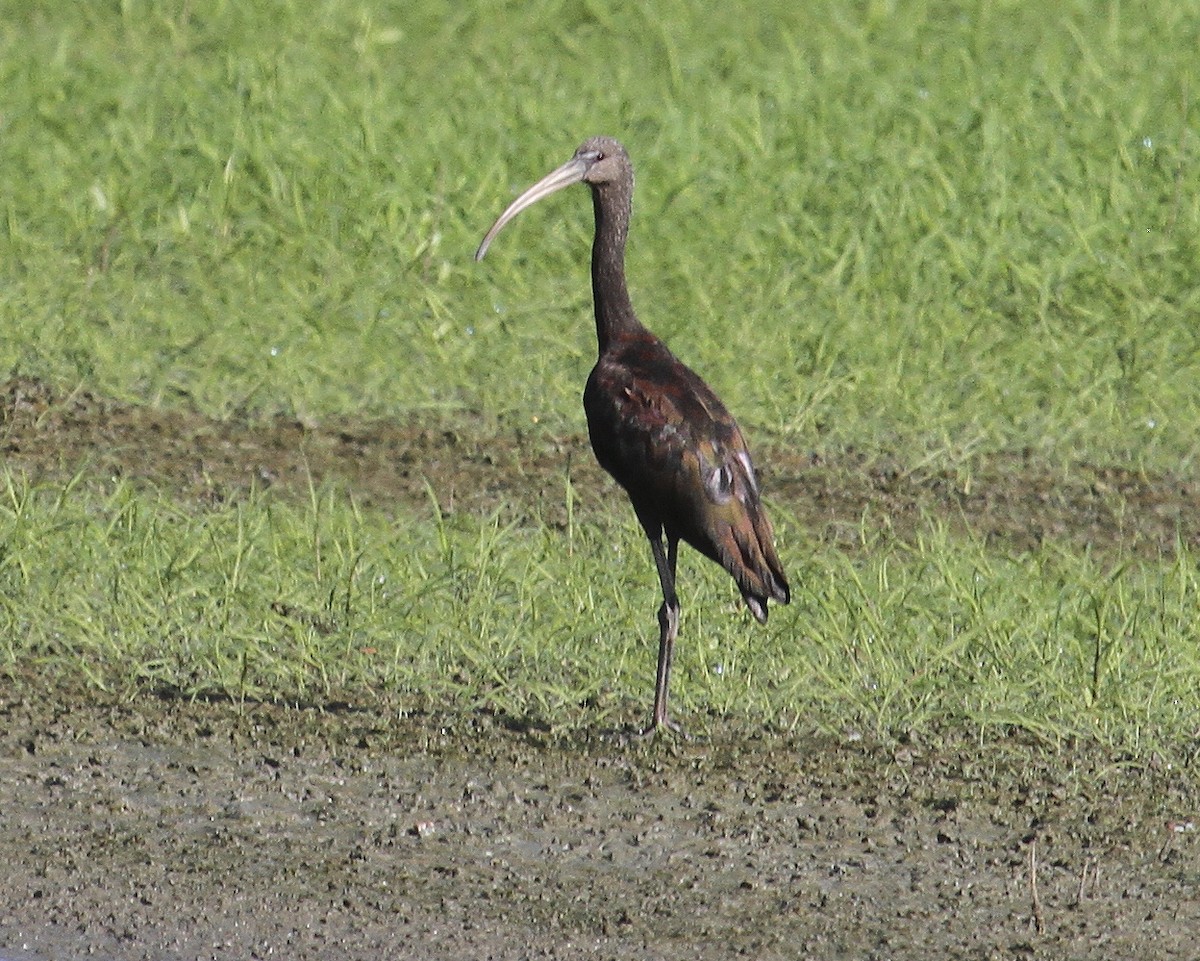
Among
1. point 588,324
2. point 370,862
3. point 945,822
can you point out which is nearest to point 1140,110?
point 588,324

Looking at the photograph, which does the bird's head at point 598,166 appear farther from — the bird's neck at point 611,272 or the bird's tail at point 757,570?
the bird's tail at point 757,570

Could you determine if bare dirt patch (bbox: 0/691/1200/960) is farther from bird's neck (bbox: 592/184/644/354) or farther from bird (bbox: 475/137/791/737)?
bird's neck (bbox: 592/184/644/354)

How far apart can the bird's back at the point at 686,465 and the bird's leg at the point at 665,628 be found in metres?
0.08

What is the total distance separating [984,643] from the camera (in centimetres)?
643

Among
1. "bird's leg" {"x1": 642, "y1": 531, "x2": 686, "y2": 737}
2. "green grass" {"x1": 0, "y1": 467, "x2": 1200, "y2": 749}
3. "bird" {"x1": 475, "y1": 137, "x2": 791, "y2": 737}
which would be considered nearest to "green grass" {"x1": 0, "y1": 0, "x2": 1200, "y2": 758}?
"green grass" {"x1": 0, "y1": 467, "x2": 1200, "y2": 749}

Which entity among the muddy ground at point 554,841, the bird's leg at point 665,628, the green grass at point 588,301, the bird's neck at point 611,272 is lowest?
the green grass at point 588,301

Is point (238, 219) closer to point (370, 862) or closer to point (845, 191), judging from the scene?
point (845, 191)

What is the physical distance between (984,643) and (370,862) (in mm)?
1962

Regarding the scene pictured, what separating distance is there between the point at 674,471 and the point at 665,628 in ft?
1.23

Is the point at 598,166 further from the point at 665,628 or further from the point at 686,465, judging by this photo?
the point at 665,628

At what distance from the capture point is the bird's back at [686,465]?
601 centimetres

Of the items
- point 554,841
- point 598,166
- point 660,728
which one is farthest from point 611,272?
point 554,841

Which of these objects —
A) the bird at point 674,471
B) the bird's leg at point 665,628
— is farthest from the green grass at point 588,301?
the bird at point 674,471

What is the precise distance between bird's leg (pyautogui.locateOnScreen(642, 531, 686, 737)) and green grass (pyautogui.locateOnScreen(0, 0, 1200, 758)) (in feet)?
0.72
